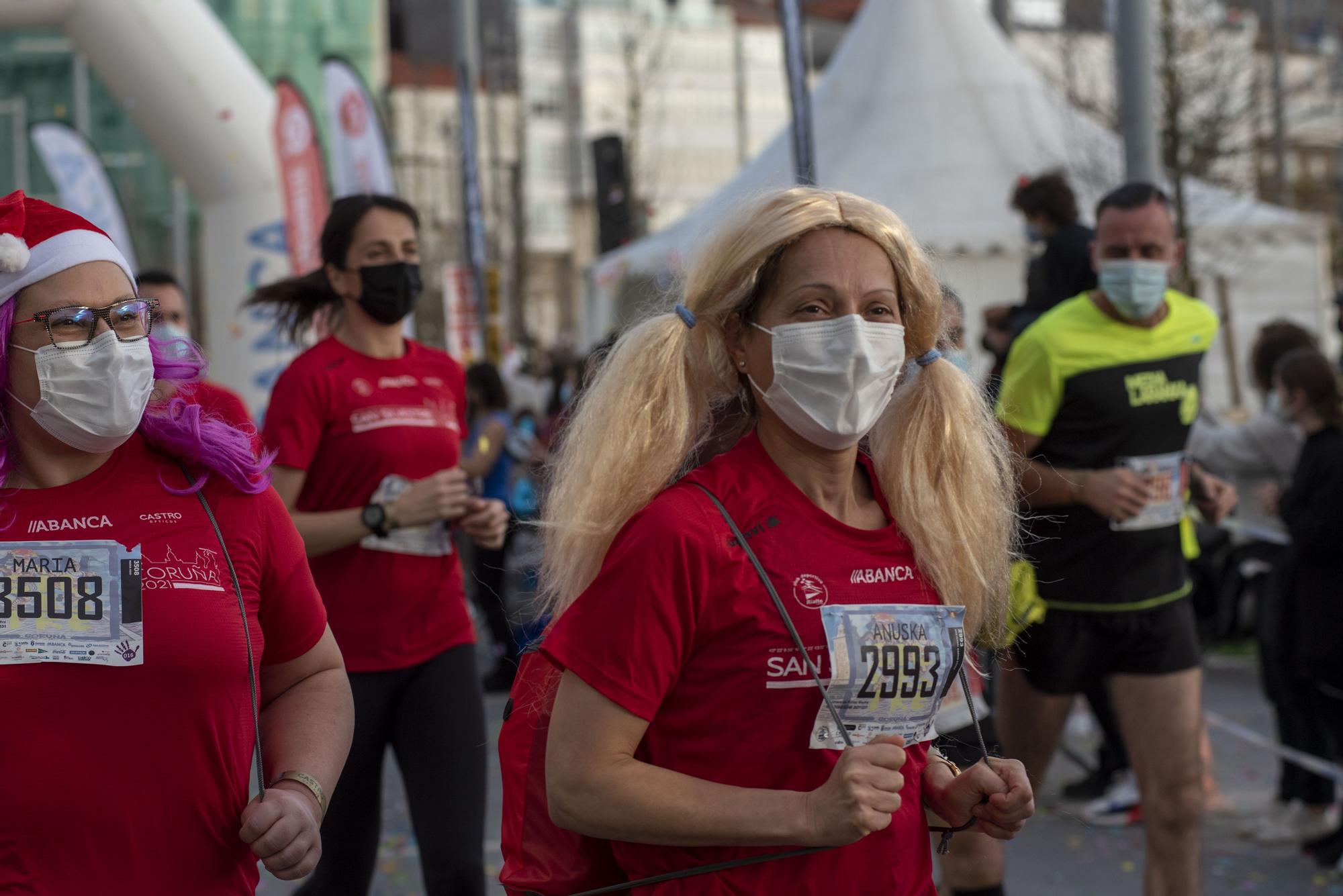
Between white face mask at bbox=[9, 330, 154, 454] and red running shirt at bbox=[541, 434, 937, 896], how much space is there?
0.76 m

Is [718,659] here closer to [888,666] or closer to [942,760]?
[888,666]

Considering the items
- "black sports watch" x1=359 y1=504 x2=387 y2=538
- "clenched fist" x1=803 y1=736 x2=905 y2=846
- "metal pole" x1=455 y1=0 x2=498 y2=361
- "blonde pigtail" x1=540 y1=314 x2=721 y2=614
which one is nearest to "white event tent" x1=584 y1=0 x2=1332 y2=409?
"metal pole" x1=455 y1=0 x2=498 y2=361

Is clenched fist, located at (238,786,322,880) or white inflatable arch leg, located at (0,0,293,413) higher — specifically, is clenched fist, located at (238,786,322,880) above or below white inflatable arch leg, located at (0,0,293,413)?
below

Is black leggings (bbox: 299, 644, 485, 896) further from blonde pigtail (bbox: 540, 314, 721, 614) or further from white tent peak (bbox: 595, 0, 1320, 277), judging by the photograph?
white tent peak (bbox: 595, 0, 1320, 277)

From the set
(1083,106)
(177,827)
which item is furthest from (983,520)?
(1083,106)

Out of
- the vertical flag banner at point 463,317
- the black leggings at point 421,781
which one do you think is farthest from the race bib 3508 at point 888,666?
the vertical flag banner at point 463,317

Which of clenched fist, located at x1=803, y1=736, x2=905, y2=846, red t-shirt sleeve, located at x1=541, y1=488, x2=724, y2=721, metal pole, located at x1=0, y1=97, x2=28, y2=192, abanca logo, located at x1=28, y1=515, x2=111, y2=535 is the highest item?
metal pole, located at x1=0, y1=97, x2=28, y2=192

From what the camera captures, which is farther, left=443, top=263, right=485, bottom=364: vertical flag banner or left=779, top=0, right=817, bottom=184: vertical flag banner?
left=443, top=263, right=485, bottom=364: vertical flag banner

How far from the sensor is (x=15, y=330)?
2.43m

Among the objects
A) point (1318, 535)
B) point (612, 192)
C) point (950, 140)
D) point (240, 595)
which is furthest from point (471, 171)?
point (240, 595)

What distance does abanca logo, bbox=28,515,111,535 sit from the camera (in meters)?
2.37

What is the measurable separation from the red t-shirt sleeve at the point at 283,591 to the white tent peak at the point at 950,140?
12.0 metres

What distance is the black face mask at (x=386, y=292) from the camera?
4.60m

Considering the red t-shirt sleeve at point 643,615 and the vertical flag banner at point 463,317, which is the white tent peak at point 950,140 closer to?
the vertical flag banner at point 463,317
